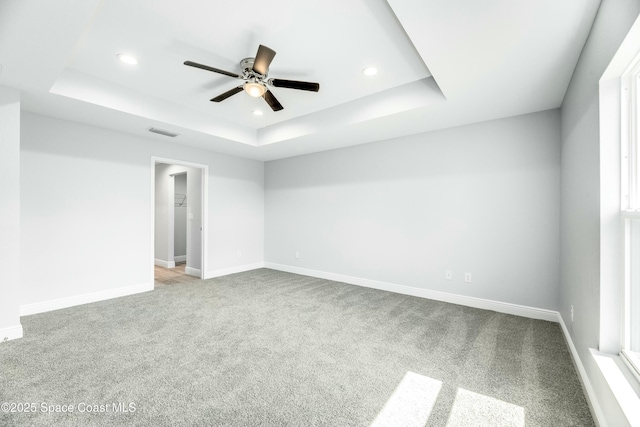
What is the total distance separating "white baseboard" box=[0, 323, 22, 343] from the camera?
2507 millimetres

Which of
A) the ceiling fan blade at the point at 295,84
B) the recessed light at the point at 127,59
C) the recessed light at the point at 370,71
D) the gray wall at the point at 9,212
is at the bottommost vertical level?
the gray wall at the point at 9,212

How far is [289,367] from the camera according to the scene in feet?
6.91

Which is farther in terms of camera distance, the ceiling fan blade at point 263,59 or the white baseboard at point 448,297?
the white baseboard at point 448,297

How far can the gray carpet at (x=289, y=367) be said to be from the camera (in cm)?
162

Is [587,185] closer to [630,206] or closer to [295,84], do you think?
[630,206]

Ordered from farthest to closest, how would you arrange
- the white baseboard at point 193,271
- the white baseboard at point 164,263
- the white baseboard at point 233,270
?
1. the white baseboard at point 164,263
2. the white baseboard at point 193,271
3. the white baseboard at point 233,270

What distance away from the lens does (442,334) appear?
270 cm

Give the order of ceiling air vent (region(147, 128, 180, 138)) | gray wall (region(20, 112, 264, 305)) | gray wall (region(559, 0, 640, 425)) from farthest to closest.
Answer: ceiling air vent (region(147, 128, 180, 138)), gray wall (region(20, 112, 264, 305)), gray wall (region(559, 0, 640, 425))

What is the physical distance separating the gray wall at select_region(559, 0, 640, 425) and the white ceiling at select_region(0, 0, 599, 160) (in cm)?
20

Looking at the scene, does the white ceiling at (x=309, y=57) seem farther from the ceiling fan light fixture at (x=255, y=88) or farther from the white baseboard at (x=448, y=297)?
the white baseboard at (x=448, y=297)

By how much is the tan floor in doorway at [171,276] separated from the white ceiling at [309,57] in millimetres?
2546

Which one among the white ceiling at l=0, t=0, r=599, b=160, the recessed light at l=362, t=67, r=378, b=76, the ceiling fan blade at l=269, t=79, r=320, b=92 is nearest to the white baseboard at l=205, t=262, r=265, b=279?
the white ceiling at l=0, t=0, r=599, b=160

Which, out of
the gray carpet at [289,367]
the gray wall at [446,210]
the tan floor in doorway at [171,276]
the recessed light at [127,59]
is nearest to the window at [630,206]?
the gray carpet at [289,367]

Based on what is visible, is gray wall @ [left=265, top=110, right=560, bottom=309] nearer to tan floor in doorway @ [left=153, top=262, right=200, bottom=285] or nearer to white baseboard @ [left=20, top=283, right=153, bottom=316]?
tan floor in doorway @ [left=153, top=262, right=200, bottom=285]
